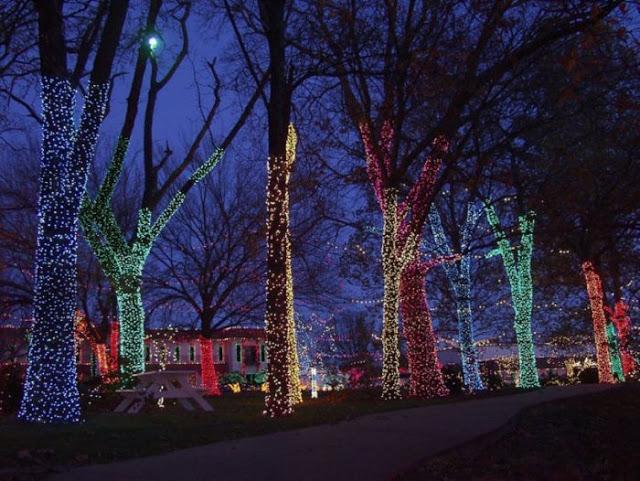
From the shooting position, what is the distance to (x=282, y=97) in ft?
49.4

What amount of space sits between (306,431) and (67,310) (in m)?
5.17

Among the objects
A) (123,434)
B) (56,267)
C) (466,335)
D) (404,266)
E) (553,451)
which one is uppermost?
(404,266)

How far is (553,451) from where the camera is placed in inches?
422

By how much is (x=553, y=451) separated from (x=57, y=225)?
8.94 meters

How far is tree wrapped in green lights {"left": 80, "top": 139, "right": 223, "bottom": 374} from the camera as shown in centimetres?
2164

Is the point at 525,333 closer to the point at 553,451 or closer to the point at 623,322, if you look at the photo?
the point at 623,322

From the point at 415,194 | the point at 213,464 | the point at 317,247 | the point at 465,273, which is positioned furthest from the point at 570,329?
the point at 213,464

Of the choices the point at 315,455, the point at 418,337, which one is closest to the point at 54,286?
the point at 315,455

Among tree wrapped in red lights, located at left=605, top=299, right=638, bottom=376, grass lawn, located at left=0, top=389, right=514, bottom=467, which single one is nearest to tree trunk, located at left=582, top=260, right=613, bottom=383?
tree wrapped in red lights, located at left=605, top=299, right=638, bottom=376

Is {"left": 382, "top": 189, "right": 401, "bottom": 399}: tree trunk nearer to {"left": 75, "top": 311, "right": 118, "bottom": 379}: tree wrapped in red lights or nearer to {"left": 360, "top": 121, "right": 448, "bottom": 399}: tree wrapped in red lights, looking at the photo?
{"left": 360, "top": 121, "right": 448, "bottom": 399}: tree wrapped in red lights

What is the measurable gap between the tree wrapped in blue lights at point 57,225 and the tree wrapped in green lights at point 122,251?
23.8ft

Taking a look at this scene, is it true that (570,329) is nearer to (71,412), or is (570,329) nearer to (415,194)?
(415,194)

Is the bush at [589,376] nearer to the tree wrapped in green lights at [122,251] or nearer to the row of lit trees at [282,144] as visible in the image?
the row of lit trees at [282,144]

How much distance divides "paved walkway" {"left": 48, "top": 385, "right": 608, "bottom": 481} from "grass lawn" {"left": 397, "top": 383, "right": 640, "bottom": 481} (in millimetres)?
244
